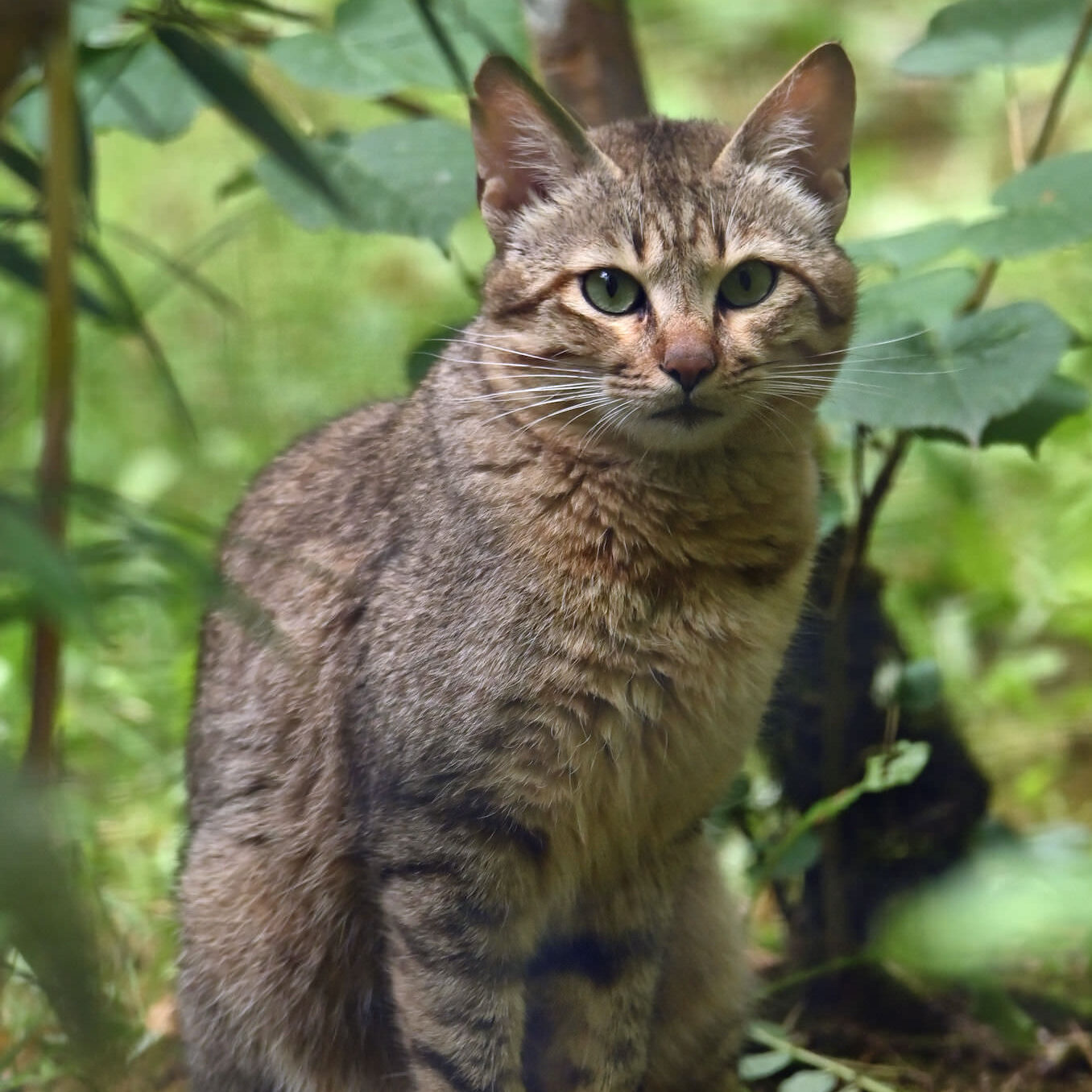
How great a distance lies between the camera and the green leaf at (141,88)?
98.5 inches

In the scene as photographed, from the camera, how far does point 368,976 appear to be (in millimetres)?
2457

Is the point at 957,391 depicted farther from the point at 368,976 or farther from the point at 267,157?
the point at 368,976

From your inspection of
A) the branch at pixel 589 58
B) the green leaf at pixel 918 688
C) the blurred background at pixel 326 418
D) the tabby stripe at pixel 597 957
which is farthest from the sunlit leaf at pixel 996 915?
the branch at pixel 589 58

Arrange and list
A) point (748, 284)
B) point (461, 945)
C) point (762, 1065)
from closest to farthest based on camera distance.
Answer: point (461, 945)
point (748, 284)
point (762, 1065)

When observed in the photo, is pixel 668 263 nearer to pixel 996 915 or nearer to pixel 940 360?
pixel 940 360

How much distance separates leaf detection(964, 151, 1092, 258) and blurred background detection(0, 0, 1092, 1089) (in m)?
0.04

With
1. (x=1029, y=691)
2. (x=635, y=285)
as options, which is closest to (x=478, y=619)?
(x=635, y=285)

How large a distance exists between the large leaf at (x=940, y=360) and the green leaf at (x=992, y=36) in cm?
42

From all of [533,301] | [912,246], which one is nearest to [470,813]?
[533,301]

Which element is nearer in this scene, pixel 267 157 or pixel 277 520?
pixel 267 157

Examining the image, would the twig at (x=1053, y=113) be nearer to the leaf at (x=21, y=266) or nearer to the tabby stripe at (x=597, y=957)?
the tabby stripe at (x=597, y=957)

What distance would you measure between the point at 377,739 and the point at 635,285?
86cm

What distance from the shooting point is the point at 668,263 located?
86.6 inches

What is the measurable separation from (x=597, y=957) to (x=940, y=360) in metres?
1.26
